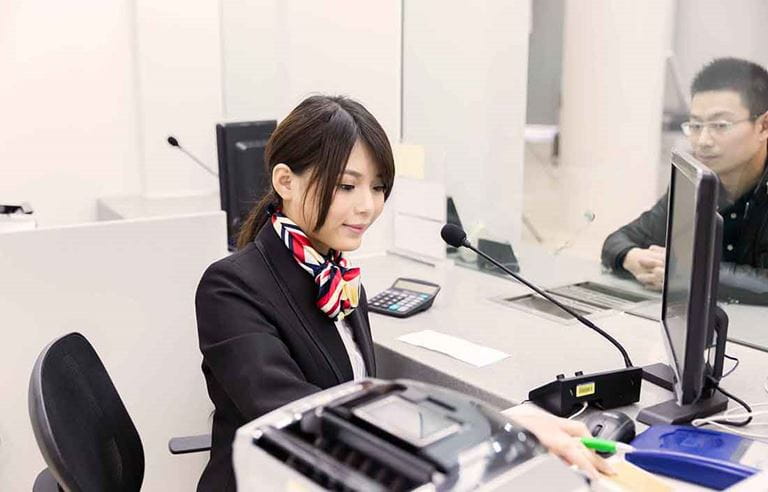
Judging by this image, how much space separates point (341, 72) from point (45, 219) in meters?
1.48

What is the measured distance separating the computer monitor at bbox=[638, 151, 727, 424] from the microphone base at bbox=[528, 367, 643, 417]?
0.17 ft

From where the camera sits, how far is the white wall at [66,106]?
2.91 metres

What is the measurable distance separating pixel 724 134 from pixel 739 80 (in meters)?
0.13

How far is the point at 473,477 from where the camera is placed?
57 cm

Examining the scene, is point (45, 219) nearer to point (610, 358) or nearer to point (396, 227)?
point (396, 227)

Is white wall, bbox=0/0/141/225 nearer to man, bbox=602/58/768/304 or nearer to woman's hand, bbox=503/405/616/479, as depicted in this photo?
man, bbox=602/58/768/304

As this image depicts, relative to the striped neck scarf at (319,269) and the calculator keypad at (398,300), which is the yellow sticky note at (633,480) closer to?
the striped neck scarf at (319,269)

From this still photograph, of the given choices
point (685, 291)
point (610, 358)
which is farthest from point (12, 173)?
point (685, 291)

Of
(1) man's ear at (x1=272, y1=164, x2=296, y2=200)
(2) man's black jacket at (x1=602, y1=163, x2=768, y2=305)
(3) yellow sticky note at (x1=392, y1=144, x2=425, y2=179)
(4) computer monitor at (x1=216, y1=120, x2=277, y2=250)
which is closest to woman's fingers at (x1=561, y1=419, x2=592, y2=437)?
(1) man's ear at (x1=272, y1=164, x2=296, y2=200)

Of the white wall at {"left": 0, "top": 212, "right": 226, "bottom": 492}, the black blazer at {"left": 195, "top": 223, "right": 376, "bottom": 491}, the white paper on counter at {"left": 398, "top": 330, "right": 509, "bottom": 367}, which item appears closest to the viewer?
the black blazer at {"left": 195, "top": 223, "right": 376, "bottom": 491}

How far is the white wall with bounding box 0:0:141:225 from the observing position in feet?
9.53

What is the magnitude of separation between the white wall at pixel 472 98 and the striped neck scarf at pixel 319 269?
3.28 ft

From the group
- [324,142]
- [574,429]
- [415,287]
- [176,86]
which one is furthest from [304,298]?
[176,86]

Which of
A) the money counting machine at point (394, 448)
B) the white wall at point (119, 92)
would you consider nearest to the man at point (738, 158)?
the money counting machine at point (394, 448)
